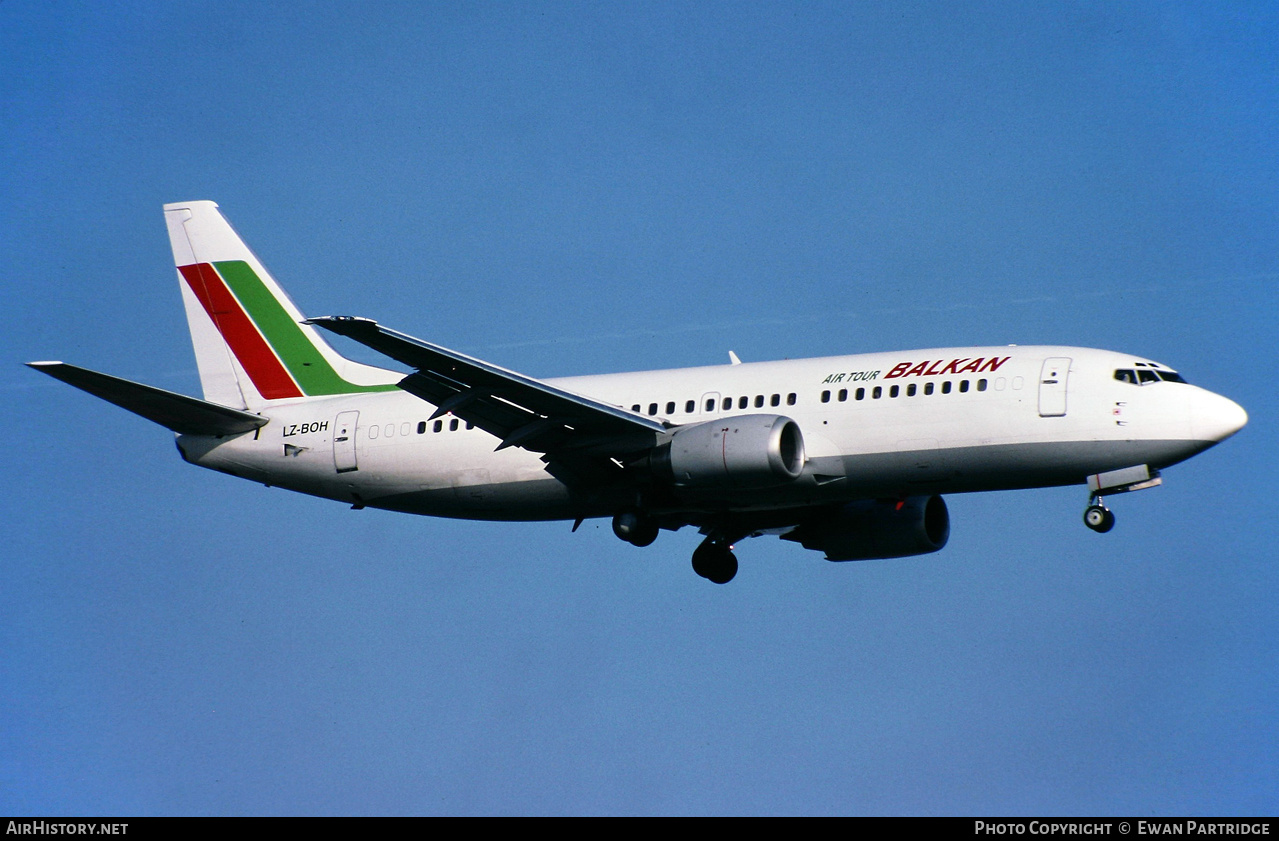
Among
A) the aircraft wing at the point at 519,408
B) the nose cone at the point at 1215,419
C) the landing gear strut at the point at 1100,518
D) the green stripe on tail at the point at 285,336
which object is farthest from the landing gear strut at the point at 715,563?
the nose cone at the point at 1215,419

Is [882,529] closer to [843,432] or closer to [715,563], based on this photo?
[715,563]

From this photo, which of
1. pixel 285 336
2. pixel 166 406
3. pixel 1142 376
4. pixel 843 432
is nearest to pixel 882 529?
pixel 843 432

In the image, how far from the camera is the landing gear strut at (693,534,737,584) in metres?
43.6

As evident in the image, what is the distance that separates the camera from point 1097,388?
117ft

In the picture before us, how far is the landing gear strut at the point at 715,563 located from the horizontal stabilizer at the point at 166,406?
1220 cm

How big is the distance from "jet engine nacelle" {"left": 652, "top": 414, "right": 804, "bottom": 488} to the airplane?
5cm

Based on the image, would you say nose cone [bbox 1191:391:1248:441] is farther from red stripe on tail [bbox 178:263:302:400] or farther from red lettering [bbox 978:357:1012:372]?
red stripe on tail [bbox 178:263:302:400]

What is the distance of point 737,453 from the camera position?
36.1 m

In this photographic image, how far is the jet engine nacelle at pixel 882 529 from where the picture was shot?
1631 inches

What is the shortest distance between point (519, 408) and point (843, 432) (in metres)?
7.53

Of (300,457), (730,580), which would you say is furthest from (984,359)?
(300,457)
